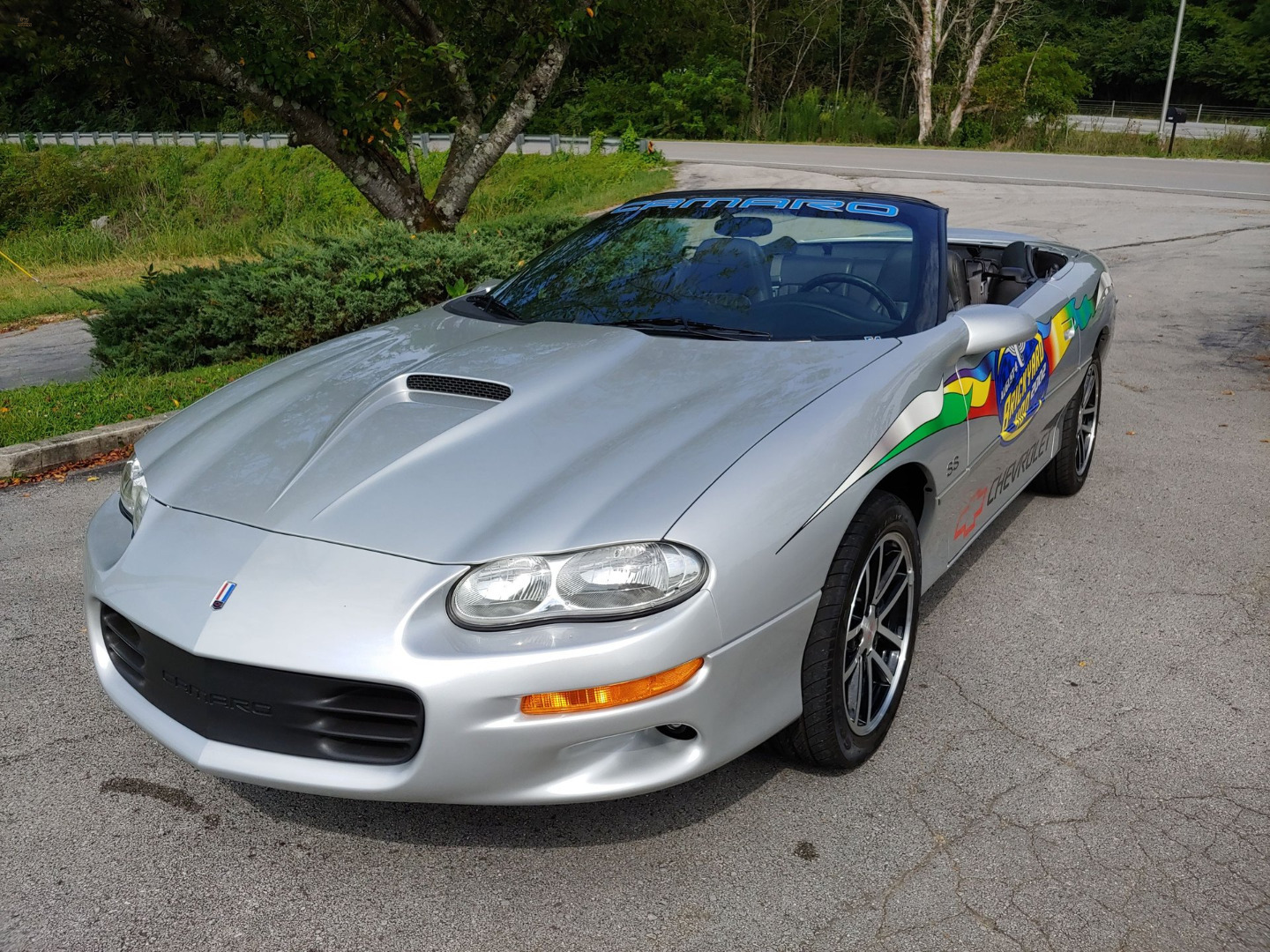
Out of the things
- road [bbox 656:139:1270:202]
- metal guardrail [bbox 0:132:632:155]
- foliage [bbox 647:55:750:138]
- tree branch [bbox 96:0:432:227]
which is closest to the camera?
tree branch [bbox 96:0:432:227]

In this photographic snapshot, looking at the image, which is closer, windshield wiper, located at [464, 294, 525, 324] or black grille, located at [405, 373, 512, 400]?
black grille, located at [405, 373, 512, 400]

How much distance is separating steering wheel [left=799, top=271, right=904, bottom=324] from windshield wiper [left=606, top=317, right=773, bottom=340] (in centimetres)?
35

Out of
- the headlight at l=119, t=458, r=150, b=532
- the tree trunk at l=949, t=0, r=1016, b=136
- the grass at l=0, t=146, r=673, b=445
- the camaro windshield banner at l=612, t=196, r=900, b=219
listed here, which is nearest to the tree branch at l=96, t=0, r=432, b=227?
the grass at l=0, t=146, r=673, b=445

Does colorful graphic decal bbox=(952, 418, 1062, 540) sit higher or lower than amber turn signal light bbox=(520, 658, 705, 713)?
lower

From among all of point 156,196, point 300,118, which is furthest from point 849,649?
point 156,196

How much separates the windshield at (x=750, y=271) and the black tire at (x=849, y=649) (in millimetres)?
747

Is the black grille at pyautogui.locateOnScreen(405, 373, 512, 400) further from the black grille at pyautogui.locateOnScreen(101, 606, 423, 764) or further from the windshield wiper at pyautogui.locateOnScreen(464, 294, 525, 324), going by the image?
the black grille at pyautogui.locateOnScreen(101, 606, 423, 764)

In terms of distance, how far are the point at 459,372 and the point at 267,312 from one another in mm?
5218

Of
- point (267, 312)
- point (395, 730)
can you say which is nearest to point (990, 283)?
point (395, 730)

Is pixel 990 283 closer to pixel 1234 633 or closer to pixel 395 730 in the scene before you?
pixel 1234 633

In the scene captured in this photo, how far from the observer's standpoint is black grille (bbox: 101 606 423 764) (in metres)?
2.29

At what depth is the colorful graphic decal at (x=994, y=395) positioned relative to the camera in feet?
9.61

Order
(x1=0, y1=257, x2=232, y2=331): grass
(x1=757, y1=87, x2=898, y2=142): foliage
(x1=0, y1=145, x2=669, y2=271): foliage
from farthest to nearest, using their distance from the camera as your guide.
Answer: (x1=757, y1=87, x2=898, y2=142): foliage < (x1=0, y1=145, x2=669, y2=271): foliage < (x1=0, y1=257, x2=232, y2=331): grass

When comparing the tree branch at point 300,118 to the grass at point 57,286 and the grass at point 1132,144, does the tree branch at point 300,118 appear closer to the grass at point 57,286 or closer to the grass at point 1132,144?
the grass at point 57,286
